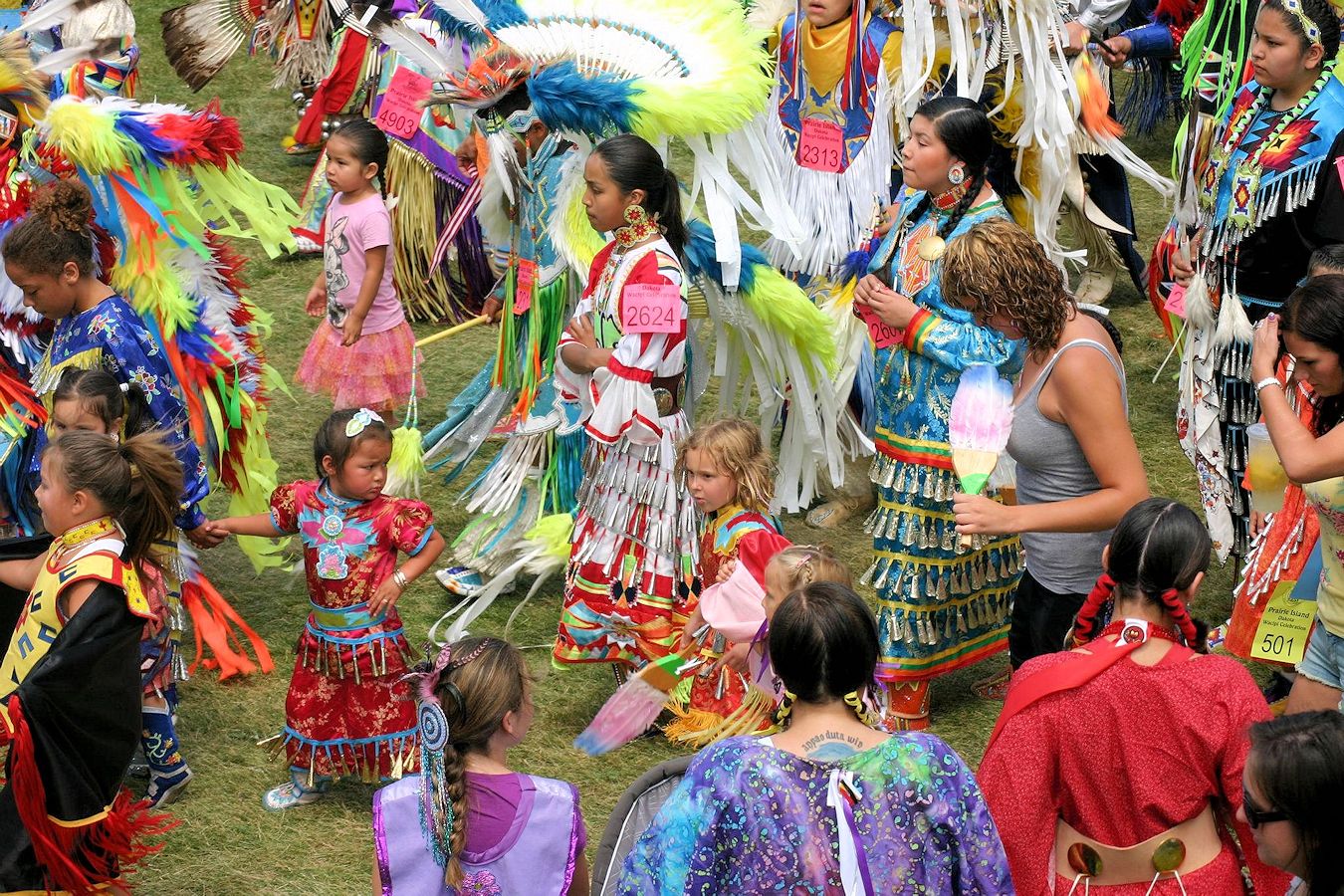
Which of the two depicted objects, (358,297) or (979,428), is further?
(358,297)

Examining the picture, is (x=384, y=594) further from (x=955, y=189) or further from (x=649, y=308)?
(x=955, y=189)

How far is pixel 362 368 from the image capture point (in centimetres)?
518

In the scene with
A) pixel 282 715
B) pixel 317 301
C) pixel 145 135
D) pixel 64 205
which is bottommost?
pixel 282 715

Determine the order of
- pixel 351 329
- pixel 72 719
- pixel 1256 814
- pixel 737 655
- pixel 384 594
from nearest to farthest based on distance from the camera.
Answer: pixel 1256 814
pixel 72 719
pixel 737 655
pixel 384 594
pixel 351 329

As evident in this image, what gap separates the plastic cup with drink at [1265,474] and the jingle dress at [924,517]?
0.59 meters

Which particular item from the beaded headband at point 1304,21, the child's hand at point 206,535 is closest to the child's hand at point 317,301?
the child's hand at point 206,535

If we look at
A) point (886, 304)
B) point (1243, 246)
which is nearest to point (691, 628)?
point (886, 304)

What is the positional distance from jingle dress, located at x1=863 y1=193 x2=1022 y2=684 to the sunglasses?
6.13 ft

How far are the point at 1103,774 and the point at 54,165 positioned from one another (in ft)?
10.9

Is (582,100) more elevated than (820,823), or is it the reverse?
(582,100)

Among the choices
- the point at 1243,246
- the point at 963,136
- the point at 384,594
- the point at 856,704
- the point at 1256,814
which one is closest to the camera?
the point at 1256,814

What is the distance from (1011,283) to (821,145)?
7.09ft

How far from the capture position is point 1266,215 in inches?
160

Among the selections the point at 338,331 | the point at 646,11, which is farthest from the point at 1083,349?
the point at 338,331
